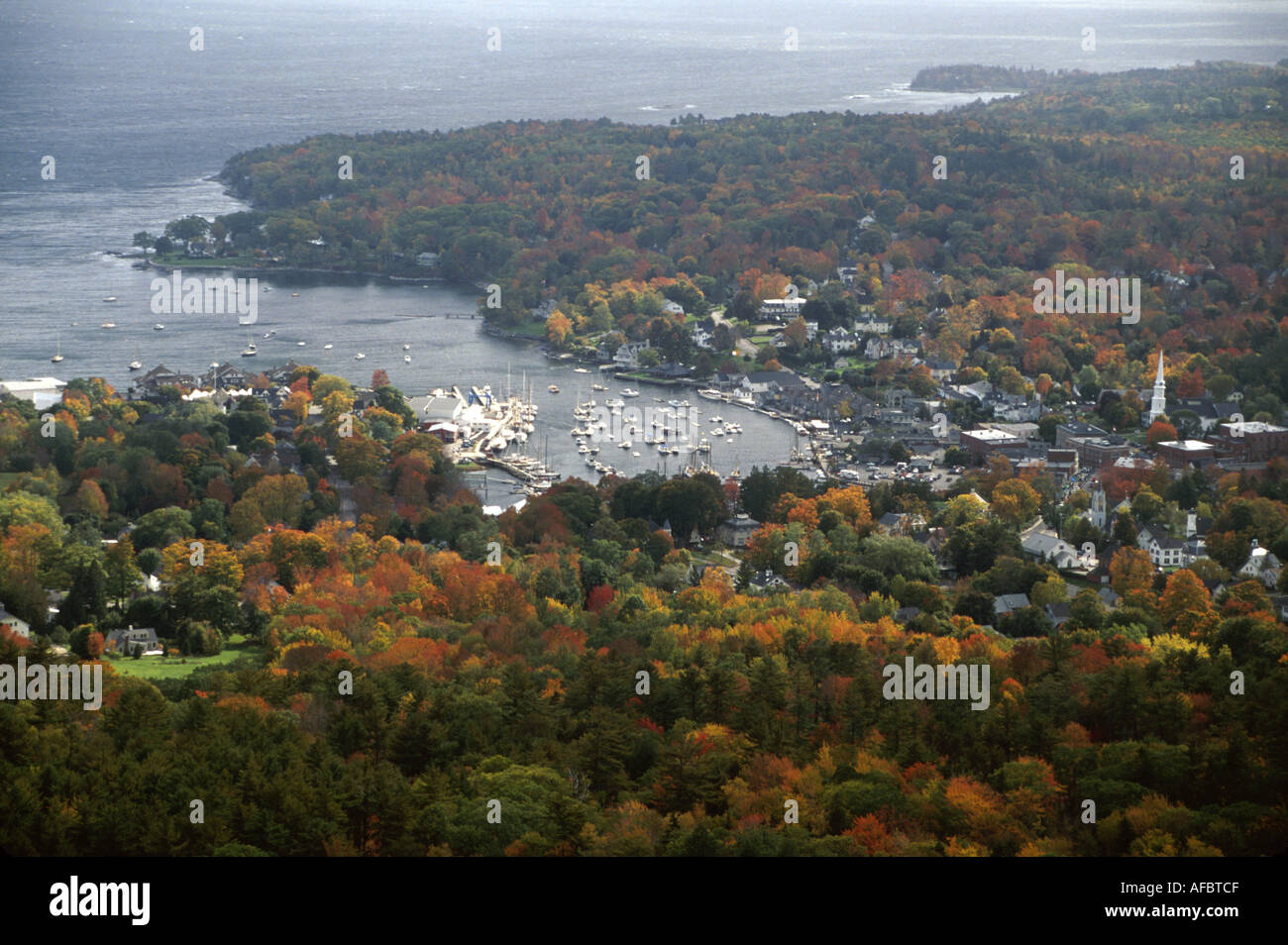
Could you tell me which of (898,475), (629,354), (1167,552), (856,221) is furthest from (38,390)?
(856,221)

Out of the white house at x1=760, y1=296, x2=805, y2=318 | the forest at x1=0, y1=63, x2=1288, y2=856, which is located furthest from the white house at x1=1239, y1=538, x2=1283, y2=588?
the white house at x1=760, y1=296, x2=805, y2=318

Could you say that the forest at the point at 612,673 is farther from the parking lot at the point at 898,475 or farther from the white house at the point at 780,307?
the white house at the point at 780,307

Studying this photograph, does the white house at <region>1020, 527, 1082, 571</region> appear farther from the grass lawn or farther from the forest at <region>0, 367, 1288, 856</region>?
the grass lawn

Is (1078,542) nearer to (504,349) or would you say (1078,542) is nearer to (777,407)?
(777,407)

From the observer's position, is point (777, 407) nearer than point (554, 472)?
No
